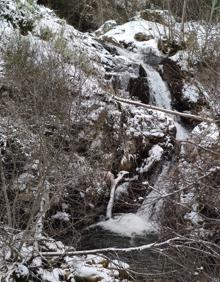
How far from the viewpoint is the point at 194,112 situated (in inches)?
453

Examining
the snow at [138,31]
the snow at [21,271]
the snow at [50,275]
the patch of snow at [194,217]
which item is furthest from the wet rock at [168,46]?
the snow at [21,271]

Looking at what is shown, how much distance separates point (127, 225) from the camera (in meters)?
8.94

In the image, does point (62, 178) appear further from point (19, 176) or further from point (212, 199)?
point (212, 199)

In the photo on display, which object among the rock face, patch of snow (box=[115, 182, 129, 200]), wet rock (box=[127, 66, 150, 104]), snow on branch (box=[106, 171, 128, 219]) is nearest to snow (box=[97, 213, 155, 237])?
snow on branch (box=[106, 171, 128, 219])

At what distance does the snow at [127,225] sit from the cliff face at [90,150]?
0.07 ft

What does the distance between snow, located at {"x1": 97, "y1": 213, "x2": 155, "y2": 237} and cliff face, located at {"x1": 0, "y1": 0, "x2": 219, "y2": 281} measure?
20mm

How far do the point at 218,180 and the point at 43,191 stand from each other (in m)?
2.46

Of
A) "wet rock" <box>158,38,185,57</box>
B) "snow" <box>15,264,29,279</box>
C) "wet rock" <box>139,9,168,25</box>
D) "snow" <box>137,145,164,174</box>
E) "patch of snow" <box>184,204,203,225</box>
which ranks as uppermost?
"wet rock" <box>139,9,168,25</box>

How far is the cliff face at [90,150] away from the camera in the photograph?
6402 millimetres

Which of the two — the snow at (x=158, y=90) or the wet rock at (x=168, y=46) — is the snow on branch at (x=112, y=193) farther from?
the wet rock at (x=168, y=46)

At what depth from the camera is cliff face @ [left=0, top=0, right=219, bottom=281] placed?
252 inches

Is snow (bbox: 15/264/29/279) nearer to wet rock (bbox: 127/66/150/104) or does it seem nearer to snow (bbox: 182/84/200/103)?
wet rock (bbox: 127/66/150/104)

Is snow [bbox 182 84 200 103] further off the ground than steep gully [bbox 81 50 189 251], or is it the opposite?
snow [bbox 182 84 200 103]

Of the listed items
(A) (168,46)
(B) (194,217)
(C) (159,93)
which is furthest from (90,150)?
(A) (168,46)
